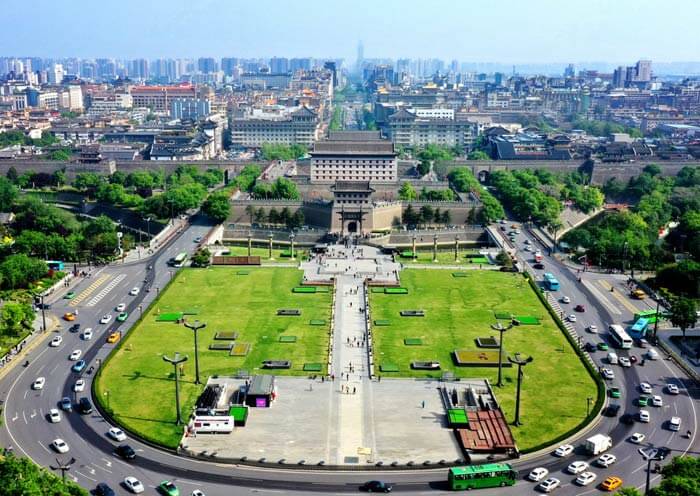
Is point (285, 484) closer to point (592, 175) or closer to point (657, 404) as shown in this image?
point (657, 404)

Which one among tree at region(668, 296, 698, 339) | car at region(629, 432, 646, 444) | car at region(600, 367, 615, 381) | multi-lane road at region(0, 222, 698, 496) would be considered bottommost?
multi-lane road at region(0, 222, 698, 496)

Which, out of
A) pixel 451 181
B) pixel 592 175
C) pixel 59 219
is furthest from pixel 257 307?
pixel 592 175

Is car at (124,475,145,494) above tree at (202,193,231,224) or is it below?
below

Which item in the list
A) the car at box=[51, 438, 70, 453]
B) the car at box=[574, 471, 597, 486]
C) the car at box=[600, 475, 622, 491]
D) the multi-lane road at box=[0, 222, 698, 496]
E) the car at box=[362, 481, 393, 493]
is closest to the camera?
the car at box=[600, 475, 622, 491]

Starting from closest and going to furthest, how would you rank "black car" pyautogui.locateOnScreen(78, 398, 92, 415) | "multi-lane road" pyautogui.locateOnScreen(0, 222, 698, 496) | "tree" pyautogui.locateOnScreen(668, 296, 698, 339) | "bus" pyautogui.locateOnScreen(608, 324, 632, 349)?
"multi-lane road" pyautogui.locateOnScreen(0, 222, 698, 496) → "black car" pyautogui.locateOnScreen(78, 398, 92, 415) → "bus" pyautogui.locateOnScreen(608, 324, 632, 349) → "tree" pyautogui.locateOnScreen(668, 296, 698, 339)

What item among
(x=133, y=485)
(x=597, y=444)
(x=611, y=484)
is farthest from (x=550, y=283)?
(x=133, y=485)

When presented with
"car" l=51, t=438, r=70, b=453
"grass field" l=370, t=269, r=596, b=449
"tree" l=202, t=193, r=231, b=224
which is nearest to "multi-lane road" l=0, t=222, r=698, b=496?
"car" l=51, t=438, r=70, b=453

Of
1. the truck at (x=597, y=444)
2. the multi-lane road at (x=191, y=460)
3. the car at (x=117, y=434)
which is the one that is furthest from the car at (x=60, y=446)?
the truck at (x=597, y=444)

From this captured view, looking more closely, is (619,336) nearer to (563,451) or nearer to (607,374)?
(607,374)

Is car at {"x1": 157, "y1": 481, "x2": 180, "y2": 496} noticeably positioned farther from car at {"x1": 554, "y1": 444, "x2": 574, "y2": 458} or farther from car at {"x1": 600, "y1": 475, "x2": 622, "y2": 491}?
car at {"x1": 600, "y1": 475, "x2": 622, "y2": 491}

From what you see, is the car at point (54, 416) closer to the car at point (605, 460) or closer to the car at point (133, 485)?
the car at point (133, 485)
